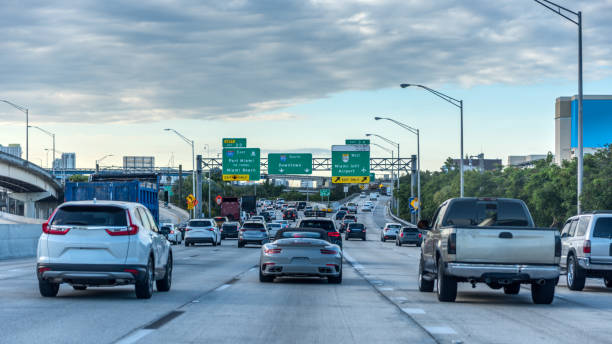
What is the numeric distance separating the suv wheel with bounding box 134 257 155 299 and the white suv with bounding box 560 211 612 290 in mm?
9585

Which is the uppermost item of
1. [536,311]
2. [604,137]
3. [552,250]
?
[604,137]

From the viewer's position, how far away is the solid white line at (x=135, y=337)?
1012cm

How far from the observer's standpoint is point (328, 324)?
12.2 meters

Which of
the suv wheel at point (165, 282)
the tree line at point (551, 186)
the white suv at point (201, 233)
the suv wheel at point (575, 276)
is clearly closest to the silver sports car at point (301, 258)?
the suv wheel at point (165, 282)

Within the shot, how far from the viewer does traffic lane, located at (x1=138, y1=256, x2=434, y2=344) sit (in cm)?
1068

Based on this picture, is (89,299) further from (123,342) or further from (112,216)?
(123,342)

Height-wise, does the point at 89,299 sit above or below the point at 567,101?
below

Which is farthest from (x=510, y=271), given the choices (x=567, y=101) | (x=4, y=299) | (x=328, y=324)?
(x=567, y=101)

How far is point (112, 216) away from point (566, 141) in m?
87.9

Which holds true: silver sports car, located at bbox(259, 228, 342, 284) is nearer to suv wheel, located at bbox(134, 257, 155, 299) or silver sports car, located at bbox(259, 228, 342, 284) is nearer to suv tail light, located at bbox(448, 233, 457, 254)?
suv wheel, located at bbox(134, 257, 155, 299)

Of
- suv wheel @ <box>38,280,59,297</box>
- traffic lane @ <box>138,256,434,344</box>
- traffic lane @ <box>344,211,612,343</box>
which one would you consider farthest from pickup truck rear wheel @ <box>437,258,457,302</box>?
suv wheel @ <box>38,280,59,297</box>

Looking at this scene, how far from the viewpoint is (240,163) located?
7381cm

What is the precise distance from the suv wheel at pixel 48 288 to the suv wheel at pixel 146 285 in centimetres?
154

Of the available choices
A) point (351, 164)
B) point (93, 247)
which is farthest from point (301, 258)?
point (351, 164)
